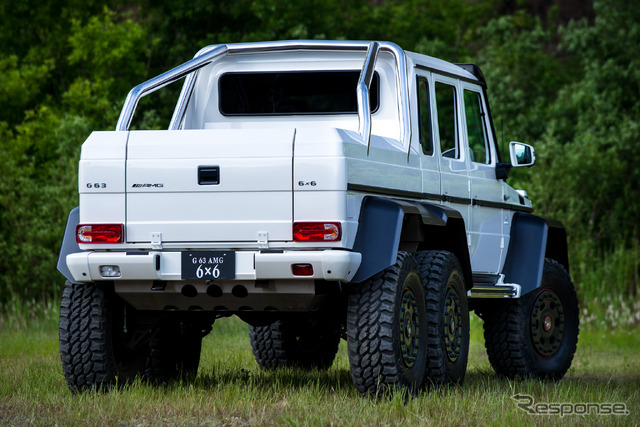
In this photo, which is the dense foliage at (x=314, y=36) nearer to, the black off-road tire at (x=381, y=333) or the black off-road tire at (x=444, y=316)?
the black off-road tire at (x=444, y=316)

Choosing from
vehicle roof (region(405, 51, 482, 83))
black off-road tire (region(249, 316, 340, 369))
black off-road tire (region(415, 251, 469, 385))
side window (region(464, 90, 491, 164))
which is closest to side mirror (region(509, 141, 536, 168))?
side window (region(464, 90, 491, 164))

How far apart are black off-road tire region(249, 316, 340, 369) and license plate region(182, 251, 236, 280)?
305 centimetres

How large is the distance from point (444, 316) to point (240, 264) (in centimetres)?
170

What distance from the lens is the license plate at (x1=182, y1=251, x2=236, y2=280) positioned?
6.39m

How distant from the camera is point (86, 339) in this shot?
272 inches

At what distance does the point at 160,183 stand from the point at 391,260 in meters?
1.47

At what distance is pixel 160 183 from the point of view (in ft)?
21.3

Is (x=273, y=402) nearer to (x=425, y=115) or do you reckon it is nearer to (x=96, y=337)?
(x=96, y=337)

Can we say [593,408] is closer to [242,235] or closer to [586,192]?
[242,235]

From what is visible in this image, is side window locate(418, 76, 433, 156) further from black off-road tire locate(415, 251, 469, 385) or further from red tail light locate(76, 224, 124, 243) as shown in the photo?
red tail light locate(76, 224, 124, 243)

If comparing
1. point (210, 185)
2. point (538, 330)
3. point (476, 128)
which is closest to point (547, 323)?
point (538, 330)

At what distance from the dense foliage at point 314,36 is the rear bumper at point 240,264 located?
1041 centimetres

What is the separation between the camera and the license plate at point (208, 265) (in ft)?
21.0

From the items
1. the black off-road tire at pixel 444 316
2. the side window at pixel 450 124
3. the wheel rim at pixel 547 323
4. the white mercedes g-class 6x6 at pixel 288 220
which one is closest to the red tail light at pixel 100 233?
the white mercedes g-class 6x6 at pixel 288 220
